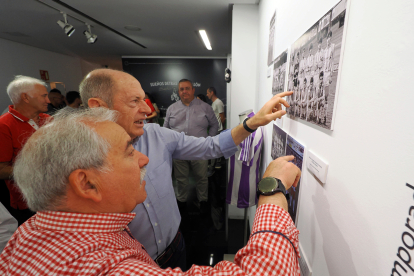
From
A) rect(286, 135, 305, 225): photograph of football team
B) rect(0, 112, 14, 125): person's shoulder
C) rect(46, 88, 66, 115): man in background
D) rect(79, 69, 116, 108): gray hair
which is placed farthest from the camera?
rect(46, 88, 66, 115): man in background

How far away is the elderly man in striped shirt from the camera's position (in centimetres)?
47

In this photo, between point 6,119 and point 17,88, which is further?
point 17,88

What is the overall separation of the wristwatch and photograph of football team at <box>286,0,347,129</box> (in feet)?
0.84

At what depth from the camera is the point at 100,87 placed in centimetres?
97

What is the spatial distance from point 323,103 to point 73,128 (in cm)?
83

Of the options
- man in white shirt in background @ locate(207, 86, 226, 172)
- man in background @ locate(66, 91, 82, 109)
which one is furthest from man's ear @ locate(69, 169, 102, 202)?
man in background @ locate(66, 91, 82, 109)

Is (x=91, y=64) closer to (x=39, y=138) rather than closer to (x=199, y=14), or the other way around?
(x=199, y=14)

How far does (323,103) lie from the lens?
636mm

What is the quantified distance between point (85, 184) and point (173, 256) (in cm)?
93

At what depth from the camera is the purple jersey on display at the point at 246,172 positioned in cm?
163

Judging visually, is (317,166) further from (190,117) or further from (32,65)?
(32,65)

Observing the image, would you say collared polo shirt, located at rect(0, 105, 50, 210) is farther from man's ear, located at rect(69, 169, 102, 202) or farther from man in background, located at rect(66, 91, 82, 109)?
man in background, located at rect(66, 91, 82, 109)

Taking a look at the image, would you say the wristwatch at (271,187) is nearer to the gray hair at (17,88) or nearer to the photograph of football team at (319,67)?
the photograph of football team at (319,67)

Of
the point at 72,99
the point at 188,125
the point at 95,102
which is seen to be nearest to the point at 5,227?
the point at 95,102
